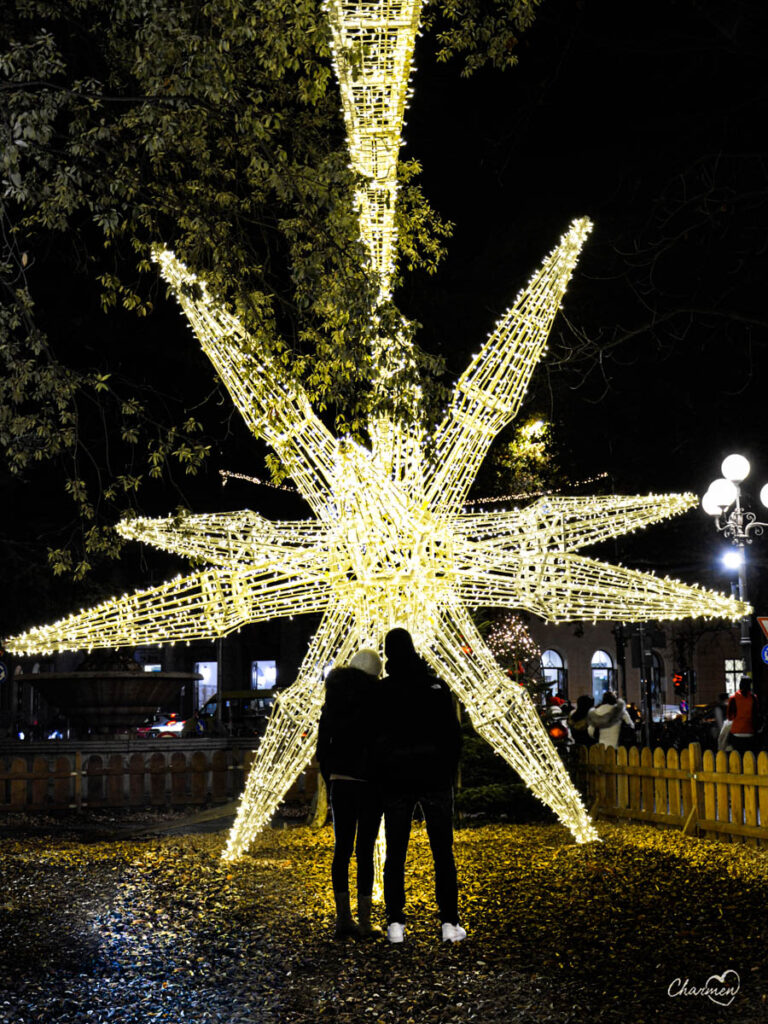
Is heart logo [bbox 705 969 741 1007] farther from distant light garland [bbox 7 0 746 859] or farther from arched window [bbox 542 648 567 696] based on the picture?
arched window [bbox 542 648 567 696]

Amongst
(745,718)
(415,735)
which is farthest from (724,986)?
(745,718)

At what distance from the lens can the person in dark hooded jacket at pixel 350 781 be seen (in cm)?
668

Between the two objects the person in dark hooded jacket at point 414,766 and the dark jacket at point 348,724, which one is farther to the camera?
the dark jacket at point 348,724

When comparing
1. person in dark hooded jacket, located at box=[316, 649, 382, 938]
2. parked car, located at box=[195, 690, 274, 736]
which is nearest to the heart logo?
person in dark hooded jacket, located at box=[316, 649, 382, 938]

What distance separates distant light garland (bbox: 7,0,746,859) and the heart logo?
384 cm

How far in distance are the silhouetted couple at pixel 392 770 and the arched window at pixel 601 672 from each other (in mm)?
46252

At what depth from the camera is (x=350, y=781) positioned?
6.73 meters

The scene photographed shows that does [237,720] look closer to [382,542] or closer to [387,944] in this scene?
[382,542]

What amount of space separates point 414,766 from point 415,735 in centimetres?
17

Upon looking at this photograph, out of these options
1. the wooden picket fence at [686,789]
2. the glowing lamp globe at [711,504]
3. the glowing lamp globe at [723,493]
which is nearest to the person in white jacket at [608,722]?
the wooden picket fence at [686,789]

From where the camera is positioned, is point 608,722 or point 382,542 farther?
point 608,722

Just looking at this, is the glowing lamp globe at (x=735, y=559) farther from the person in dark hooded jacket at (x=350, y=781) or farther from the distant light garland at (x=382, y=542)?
the person in dark hooded jacket at (x=350, y=781)

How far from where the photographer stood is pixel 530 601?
368 inches

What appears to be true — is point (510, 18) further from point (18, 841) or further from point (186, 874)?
point (18, 841)
